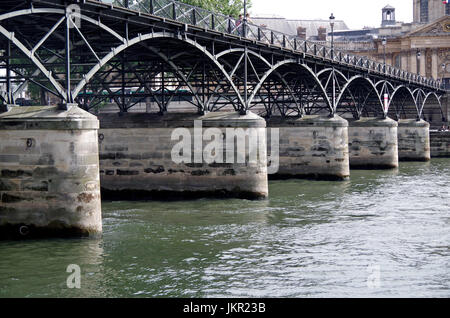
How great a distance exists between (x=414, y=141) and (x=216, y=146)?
37958 millimetres

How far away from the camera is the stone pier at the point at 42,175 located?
23562 mm

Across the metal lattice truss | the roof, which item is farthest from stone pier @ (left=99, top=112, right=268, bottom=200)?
the roof

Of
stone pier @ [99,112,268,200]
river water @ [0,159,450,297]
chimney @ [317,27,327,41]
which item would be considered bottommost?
river water @ [0,159,450,297]

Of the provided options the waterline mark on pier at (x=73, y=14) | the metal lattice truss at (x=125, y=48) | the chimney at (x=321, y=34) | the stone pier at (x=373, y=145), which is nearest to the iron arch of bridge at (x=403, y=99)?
the stone pier at (x=373, y=145)

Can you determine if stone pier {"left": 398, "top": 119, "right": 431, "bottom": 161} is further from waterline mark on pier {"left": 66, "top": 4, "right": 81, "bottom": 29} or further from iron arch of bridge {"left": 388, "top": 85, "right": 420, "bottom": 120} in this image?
waterline mark on pier {"left": 66, "top": 4, "right": 81, "bottom": 29}

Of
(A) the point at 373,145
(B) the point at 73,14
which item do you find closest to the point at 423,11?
(A) the point at 373,145

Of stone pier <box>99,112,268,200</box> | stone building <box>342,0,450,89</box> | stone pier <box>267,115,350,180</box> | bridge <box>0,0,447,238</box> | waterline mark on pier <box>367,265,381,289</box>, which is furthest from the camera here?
stone building <box>342,0,450,89</box>

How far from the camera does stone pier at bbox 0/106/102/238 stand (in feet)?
77.3

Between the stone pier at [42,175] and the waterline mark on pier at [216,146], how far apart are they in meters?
13.2

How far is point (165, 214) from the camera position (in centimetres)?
3145

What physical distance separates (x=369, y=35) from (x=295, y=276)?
131640mm

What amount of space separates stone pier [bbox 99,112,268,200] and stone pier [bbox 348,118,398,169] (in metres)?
23.8

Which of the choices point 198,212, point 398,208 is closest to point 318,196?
point 398,208
